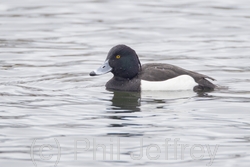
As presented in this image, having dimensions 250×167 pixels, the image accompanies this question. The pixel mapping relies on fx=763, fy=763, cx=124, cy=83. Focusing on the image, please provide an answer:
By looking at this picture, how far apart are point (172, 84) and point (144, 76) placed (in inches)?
A: 18.8

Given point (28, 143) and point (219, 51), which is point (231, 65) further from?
point (28, 143)

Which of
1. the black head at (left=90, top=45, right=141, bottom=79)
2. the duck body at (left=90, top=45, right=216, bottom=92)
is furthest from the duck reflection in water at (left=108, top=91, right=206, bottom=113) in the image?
the black head at (left=90, top=45, right=141, bottom=79)

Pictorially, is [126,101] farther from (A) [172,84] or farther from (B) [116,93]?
(A) [172,84]

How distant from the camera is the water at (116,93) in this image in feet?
28.9

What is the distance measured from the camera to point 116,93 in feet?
40.6

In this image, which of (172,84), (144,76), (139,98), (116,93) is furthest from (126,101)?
(172,84)

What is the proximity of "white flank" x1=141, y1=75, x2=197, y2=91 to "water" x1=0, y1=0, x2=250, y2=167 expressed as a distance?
0.72ft

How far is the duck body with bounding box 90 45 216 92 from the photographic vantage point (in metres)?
12.4

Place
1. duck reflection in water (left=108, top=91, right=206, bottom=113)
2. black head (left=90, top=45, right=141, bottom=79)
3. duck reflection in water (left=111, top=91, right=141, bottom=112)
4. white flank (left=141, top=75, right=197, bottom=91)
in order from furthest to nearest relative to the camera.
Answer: black head (left=90, top=45, right=141, bottom=79) → white flank (left=141, top=75, right=197, bottom=91) → duck reflection in water (left=108, top=91, right=206, bottom=113) → duck reflection in water (left=111, top=91, right=141, bottom=112)

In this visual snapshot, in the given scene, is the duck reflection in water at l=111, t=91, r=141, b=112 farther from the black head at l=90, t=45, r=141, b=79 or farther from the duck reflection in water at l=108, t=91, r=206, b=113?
the black head at l=90, t=45, r=141, b=79

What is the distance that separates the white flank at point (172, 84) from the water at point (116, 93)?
22 centimetres

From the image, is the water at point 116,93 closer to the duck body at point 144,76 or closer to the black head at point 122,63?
the duck body at point 144,76

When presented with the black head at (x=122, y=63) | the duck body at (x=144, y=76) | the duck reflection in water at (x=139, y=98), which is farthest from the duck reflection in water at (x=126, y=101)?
the black head at (x=122, y=63)

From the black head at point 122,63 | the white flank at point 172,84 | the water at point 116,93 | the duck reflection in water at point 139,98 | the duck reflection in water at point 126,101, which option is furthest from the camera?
the black head at point 122,63
